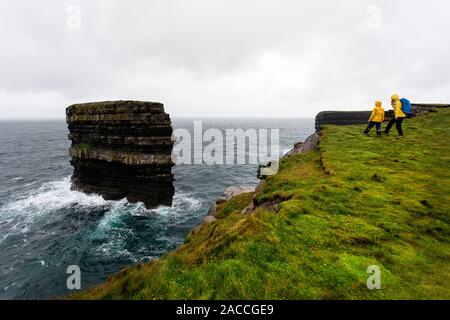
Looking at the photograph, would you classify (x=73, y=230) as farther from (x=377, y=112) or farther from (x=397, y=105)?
(x=397, y=105)

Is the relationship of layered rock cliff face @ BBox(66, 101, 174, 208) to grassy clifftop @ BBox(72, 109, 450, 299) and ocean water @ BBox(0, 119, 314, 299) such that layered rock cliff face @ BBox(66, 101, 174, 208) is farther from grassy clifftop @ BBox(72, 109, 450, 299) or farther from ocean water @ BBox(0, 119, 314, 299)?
grassy clifftop @ BBox(72, 109, 450, 299)

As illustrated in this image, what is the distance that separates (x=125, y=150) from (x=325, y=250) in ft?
108

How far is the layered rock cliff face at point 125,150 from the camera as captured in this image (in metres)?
34.9

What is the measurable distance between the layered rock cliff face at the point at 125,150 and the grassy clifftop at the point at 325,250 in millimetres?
24622

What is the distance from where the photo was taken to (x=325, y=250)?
→ 310 inches

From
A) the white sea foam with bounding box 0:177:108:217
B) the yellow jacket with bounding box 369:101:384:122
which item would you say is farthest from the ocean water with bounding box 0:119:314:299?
the yellow jacket with bounding box 369:101:384:122

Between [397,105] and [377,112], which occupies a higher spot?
[397,105]

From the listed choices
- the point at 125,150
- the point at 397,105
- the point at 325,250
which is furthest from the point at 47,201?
the point at 397,105

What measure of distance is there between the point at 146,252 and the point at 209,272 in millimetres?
19513

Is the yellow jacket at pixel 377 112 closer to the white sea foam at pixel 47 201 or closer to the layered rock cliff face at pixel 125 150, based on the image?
the layered rock cliff face at pixel 125 150

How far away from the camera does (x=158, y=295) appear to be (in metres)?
6.57
